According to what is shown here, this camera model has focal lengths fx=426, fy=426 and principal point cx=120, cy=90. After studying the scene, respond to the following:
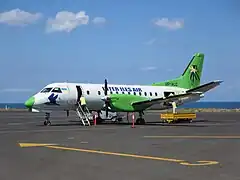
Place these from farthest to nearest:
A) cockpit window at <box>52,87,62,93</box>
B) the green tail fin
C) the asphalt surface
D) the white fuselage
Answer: the green tail fin
cockpit window at <box>52,87,62,93</box>
the white fuselage
the asphalt surface

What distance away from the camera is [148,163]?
11367 millimetres

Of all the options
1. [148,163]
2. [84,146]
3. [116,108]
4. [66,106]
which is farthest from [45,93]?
[148,163]

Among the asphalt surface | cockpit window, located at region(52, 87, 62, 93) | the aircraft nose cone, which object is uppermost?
cockpit window, located at region(52, 87, 62, 93)

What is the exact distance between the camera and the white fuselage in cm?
3040

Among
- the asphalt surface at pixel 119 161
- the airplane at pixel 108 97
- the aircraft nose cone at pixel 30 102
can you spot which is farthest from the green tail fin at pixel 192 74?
the asphalt surface at pixel 119 161

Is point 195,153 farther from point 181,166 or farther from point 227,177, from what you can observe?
point 227,177

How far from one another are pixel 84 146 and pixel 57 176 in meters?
6.47

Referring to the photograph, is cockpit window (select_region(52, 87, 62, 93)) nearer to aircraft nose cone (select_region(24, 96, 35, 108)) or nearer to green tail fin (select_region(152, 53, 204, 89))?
aircraft nose cone (select_region(24, 96, 35, 108))

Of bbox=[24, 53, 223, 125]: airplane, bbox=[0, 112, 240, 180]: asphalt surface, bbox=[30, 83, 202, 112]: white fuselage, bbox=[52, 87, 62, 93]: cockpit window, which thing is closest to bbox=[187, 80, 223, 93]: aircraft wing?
bbox=[24, 53, 223, 125]: airplane

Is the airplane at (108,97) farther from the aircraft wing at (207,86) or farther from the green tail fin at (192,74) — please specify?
the green tail fin at (192,74)

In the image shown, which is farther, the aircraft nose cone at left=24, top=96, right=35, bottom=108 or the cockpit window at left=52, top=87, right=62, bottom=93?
Answer: the cockpit window at left=52, top=87, right=62, bottom=93

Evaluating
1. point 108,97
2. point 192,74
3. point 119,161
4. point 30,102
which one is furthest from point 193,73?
point 119,161

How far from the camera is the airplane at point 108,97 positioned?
3048 cm

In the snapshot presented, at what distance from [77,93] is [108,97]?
2.52 metres
